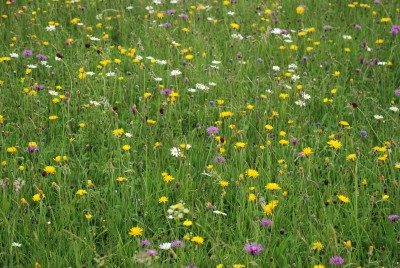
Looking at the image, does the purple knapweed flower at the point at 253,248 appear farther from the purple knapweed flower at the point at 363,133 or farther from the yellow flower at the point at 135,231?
the purple knapweed flower at the point at 363,133

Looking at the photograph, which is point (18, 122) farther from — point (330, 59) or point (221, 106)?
point (330, 59)

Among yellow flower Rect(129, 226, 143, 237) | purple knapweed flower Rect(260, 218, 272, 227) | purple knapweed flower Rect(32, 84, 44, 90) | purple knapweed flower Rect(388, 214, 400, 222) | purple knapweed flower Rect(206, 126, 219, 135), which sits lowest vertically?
purple knapweed flower Rect(388, 214, 400, 222)

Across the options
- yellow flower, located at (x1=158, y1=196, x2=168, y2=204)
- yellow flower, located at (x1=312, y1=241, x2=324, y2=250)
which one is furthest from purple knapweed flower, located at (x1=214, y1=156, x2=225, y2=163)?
yellow flower, located at (x1=312, y1=241, x2=324, y2=250)

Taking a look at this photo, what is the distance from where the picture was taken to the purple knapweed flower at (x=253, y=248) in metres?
2.22

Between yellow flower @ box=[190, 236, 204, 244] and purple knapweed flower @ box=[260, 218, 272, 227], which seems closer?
yellow flower @ box=[190, 236, 204, 244]

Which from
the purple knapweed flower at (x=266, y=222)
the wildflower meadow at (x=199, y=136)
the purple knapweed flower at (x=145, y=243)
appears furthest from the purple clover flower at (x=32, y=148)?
the purple knapweed flower at (x=266, y=222)

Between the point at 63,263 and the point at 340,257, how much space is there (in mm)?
1101

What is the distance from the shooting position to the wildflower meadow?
2410mm

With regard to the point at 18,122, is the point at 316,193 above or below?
below

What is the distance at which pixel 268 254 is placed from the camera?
2.38 metres

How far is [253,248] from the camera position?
2.22 meters

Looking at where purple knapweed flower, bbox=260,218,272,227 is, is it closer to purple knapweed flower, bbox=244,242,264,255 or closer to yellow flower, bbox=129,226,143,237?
purple knapweed flower, bbox=244,242,264,255

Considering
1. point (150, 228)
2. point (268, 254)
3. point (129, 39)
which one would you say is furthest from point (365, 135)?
point (129, 39)

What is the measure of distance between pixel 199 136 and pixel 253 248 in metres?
1.29
